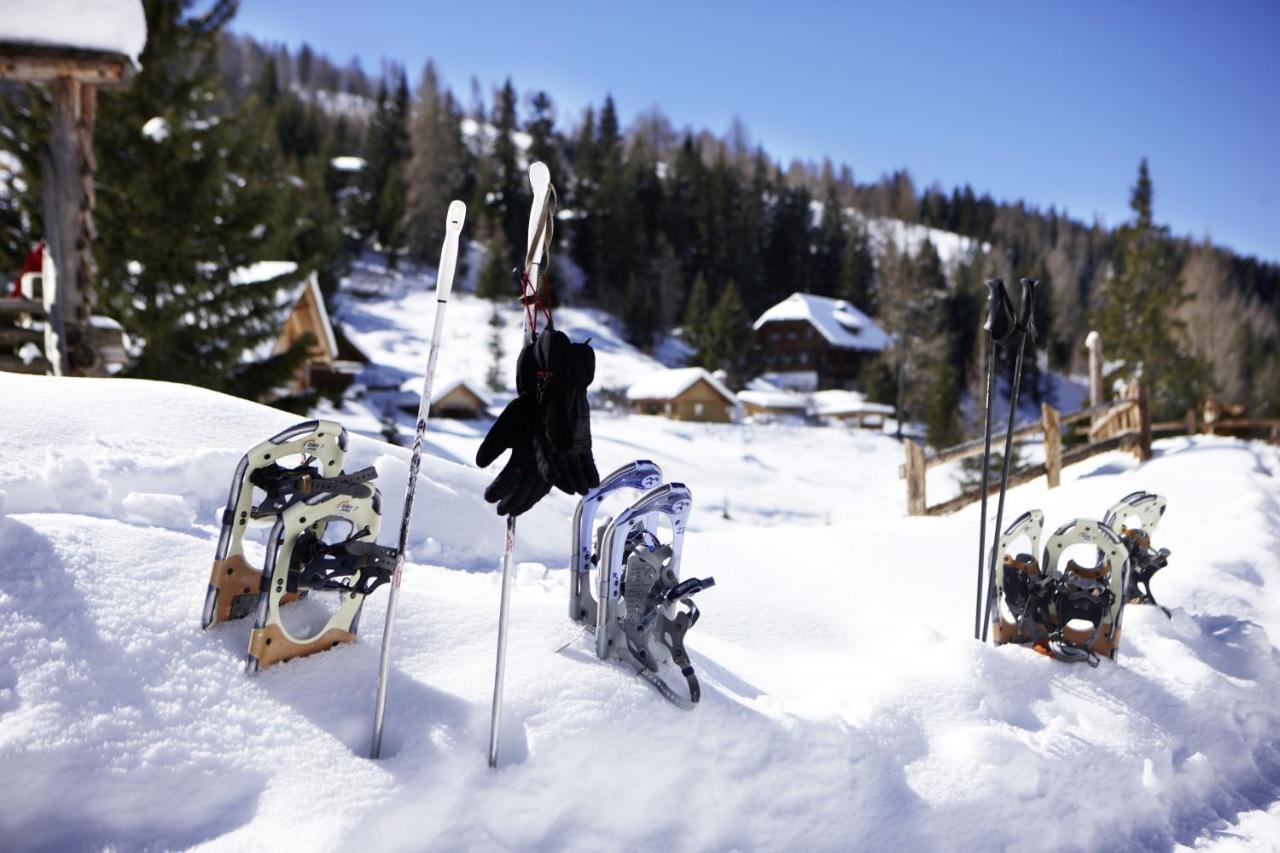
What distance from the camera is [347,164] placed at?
63.2 metres

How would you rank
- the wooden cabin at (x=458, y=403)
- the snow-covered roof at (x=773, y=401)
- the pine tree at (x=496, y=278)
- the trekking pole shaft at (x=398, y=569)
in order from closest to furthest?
A: the trekking pole shaft at (x=398, y=569), the wooden cabin at (x=458, y=403), the snow-covered roof at (x=773, y=401), the pine tree at (x=496, y=278)

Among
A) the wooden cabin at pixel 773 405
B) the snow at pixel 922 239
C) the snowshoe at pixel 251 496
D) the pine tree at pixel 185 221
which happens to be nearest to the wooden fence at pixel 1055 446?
the snowshoe at pixel 251 496

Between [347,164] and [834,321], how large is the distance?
4175 cm

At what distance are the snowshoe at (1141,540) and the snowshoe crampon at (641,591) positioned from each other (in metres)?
3.76

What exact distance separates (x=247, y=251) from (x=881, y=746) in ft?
42.3

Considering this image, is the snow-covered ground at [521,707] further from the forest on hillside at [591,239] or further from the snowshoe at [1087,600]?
the forest on hillside at [591,239]

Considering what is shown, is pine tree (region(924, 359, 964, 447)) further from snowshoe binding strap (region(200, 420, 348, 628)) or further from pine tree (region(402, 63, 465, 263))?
pine tree (region(402, 63, 465, 263))

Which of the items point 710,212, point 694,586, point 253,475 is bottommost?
point 694,586

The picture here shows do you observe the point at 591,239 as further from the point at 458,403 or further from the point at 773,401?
the point at 458,403

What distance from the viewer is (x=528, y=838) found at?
2.54 m

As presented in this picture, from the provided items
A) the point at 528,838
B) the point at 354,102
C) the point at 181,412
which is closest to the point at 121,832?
the point at 528,838

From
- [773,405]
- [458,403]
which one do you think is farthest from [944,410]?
[458,403]

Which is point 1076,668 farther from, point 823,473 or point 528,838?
point 823,473

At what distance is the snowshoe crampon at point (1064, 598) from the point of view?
443 cm
